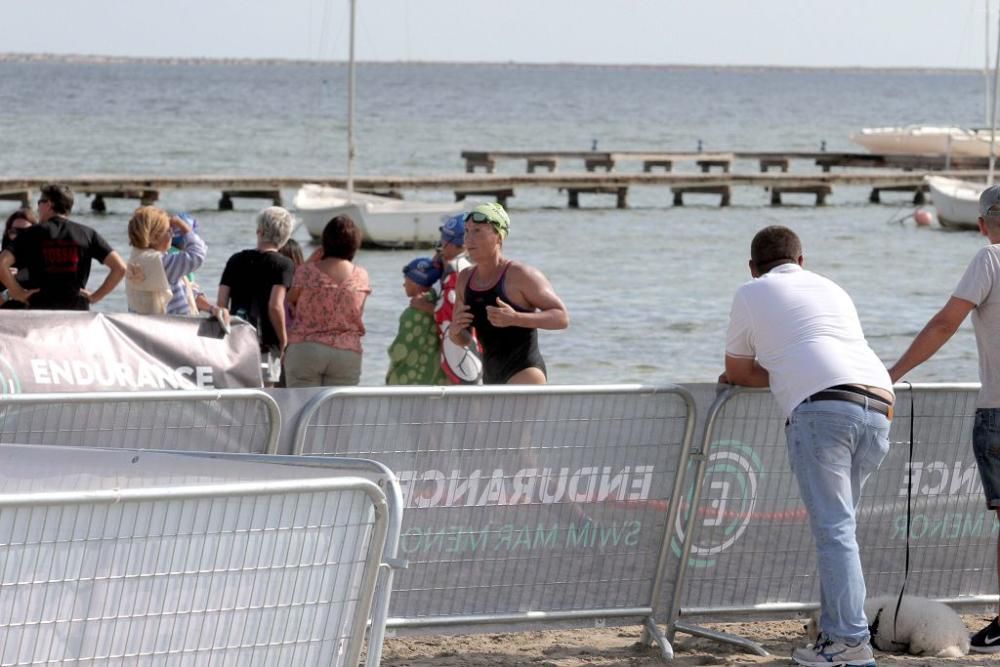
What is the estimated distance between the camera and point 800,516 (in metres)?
5.74

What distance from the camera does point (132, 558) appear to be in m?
3.53

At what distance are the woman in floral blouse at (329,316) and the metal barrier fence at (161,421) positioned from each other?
2996 millimetres

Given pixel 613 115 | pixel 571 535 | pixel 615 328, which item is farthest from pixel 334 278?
pixel 613 115

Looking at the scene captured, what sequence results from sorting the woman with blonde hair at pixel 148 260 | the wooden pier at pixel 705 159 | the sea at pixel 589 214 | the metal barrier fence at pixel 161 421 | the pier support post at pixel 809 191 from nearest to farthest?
the metal barrier fence at pixel 161 421
the woman with blonde hair at pixel 148 260
the sea at pixel 589 214
the pier support post at pixel 809 191
the wooden pier at pixel 705 159

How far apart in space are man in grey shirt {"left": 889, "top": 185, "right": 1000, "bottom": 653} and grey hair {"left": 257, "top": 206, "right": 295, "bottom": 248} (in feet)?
13.8

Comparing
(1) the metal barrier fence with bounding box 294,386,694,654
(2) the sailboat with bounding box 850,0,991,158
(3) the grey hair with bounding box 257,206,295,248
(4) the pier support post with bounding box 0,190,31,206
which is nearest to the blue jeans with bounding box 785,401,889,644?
(1) the metal barrier fence with bounding box 294,386,694,654

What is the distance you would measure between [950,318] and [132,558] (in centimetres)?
303

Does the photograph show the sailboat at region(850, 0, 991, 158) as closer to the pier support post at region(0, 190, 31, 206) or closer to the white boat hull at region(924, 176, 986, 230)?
the white boat hull at region(924, 176, 986, 230)

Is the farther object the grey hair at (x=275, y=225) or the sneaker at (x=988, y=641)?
the grey hair at (x=275, y=225)

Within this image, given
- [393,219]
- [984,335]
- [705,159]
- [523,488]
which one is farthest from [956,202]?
[523,488]

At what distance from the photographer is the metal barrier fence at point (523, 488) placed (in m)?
5.14

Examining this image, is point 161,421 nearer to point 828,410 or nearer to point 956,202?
point 828,410

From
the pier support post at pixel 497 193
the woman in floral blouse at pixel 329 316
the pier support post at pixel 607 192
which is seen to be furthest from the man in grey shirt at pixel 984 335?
the pier support post at pixel 607 192

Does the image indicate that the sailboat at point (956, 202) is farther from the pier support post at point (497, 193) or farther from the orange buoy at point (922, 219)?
the pier support post at point (497, 193)
